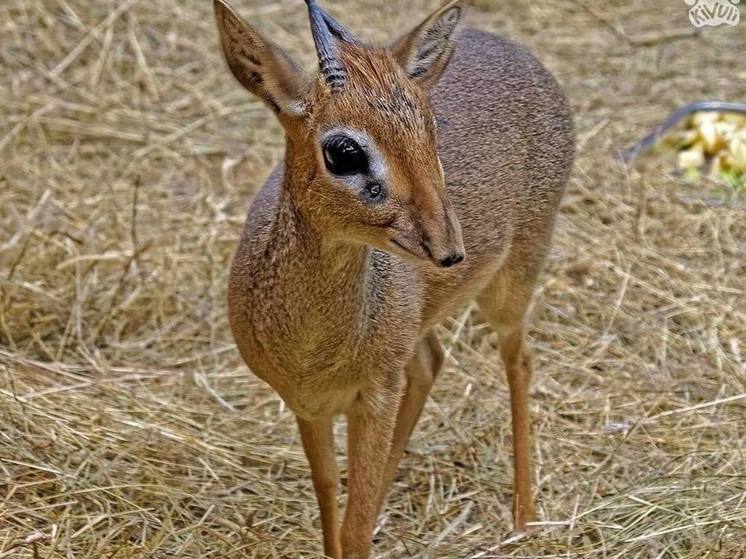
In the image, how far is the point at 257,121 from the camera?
7.49 meters

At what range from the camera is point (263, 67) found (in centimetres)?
334

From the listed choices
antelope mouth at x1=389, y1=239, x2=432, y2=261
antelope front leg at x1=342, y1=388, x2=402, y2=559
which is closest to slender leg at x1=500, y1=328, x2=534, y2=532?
antelope front leg at x1=342, y1=388, x2=402, y2=559

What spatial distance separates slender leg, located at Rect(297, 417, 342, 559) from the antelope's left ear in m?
1.11

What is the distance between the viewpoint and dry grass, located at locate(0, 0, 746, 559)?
4.43m

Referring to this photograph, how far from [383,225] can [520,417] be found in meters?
1.78

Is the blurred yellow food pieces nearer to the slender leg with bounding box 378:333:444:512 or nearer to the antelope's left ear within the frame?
the slender leg with bounding box 378:333:444:512

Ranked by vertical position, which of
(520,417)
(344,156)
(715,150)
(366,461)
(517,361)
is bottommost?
(715,150)

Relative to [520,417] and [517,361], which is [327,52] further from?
[520,417]

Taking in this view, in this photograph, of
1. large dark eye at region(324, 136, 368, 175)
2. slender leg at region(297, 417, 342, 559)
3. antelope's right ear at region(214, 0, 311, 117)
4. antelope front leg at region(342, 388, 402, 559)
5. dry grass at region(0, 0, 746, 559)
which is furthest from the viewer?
dry grass at region(0, 0, 746, 559)

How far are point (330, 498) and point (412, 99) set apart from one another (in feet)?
4.82

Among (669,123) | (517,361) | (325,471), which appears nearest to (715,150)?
(669,123)

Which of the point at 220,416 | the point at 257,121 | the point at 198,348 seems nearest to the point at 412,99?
the point at 220,416

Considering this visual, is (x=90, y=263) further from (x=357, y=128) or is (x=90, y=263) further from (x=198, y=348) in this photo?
(x=357, y=128)

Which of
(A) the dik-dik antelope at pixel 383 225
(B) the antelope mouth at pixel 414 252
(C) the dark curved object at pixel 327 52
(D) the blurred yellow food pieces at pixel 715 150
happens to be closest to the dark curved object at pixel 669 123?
(D) the blurred yellow food pieces at pixel 715 150
